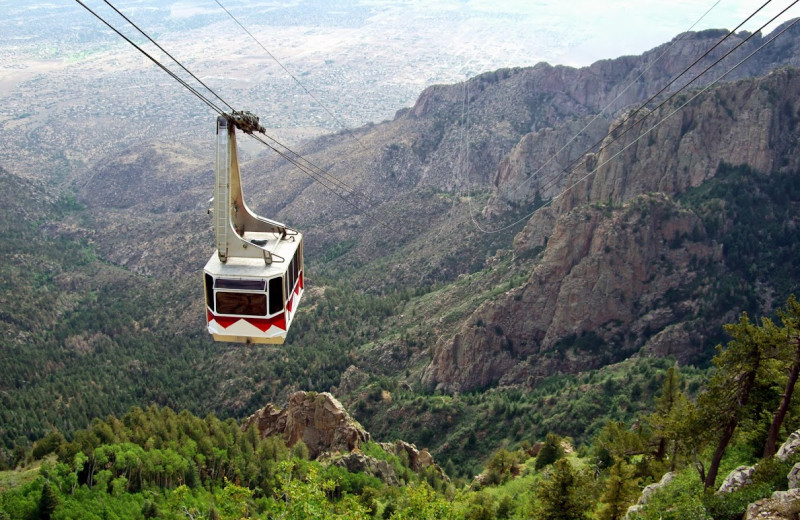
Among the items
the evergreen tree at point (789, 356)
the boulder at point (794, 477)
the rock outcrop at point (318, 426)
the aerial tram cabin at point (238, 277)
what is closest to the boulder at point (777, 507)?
the boulder at point (794, 477)

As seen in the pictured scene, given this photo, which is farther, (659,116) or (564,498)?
(659,116)

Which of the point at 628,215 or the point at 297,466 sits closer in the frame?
the point at 297,466

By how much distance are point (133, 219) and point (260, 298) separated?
511ft

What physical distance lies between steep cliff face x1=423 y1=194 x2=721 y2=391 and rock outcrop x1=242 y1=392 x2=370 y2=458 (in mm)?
16863

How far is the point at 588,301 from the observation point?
74.9m

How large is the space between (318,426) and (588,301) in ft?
102

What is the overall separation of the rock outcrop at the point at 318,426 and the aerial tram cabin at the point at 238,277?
120 feet

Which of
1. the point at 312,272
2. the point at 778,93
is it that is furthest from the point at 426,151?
the point at 778,93

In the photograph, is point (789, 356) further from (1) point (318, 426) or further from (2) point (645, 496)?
(1) point (318, 426)

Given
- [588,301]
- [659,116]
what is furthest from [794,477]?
[659,116]

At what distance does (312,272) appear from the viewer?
122 m

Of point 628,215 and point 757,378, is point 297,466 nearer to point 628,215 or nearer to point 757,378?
point 757,378

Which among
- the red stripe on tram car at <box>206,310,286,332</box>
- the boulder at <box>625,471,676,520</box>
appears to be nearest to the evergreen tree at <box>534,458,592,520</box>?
the boulder at <box>625,471,676,520</box>

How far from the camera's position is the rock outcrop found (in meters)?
62.5
